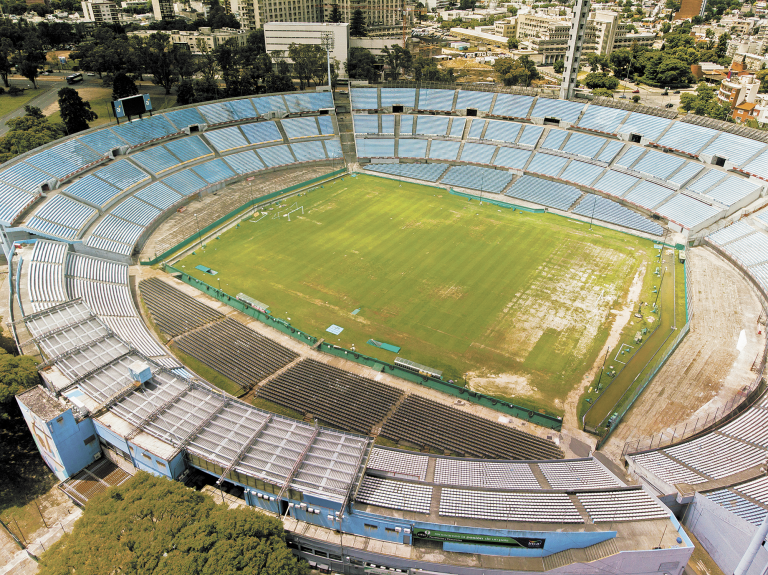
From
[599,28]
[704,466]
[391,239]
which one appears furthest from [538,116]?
[599,28]

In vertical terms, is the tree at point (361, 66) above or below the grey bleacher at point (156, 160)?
above

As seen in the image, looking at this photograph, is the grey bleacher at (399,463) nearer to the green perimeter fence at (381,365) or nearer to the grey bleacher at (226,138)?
the green perimeter fence at (381,365)

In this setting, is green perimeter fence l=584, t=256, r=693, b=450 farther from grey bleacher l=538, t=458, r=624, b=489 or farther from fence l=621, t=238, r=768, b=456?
grey bleacher l=538, t=458, r=624, b=489

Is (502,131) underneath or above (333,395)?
above

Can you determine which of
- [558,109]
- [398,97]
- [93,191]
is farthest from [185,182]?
[558,109]

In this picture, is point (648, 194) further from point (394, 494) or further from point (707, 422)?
point (394, 494)

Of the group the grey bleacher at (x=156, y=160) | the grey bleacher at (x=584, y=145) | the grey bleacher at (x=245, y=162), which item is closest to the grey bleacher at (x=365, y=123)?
the grey bleacher at (x=245, y=162)

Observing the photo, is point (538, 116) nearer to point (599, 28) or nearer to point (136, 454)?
point (136, 454)
